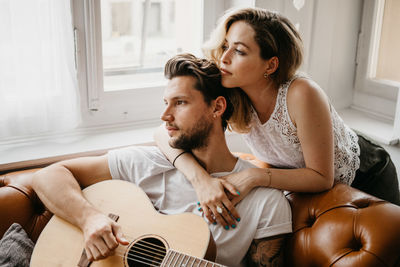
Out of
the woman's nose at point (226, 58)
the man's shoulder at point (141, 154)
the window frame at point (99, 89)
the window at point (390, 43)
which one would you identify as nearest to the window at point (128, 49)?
the window frame at point (99, 89)

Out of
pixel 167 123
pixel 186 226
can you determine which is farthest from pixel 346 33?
pixel 186 226

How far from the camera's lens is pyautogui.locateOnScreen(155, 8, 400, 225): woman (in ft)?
4.45

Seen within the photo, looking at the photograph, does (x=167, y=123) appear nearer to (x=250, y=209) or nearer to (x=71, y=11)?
(x=250, y=209)

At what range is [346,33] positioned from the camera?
90.8 inches

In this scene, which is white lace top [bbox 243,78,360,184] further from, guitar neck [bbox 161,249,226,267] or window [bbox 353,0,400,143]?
guitar neck [bbox 161,249,226,267]

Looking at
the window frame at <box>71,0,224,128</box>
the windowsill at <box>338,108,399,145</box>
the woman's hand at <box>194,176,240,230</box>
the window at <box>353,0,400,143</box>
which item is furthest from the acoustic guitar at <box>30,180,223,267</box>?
the window at <box>353,0,400,143</box>

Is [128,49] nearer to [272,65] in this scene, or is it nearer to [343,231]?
[272,65]

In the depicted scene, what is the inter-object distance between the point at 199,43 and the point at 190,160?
2.98 ft

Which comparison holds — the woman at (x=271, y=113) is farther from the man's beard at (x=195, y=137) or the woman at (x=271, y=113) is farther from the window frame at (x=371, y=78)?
the window frame at (x=371, y=78)

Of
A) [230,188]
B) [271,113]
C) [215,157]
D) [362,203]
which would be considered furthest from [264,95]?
Answer: [362,203]

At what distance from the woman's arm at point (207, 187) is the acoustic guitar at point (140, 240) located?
0.37 ft

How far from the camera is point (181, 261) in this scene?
105cm

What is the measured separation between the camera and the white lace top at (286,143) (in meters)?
1.48

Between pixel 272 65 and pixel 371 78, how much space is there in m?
1.13
